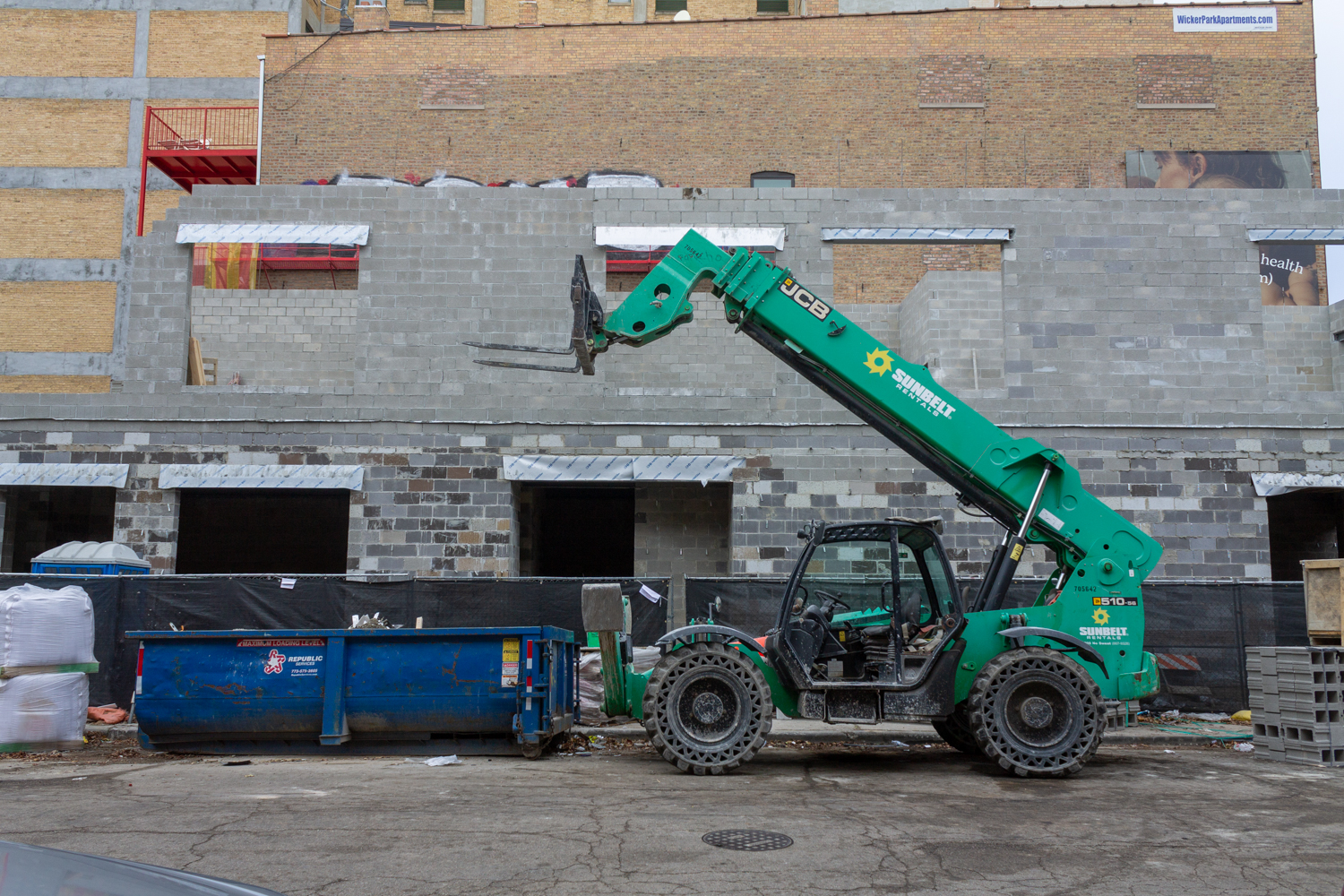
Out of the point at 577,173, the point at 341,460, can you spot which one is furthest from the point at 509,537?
the point at 577,173

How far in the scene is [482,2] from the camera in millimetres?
35844

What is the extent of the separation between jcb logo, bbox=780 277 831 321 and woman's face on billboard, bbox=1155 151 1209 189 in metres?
24.7

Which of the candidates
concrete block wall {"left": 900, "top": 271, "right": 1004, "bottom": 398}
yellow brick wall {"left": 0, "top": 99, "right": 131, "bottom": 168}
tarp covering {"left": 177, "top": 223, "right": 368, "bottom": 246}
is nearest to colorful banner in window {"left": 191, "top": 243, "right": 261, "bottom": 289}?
tarp covering {"left": 177, "top": 223, "right": 368, "bottom": 246}

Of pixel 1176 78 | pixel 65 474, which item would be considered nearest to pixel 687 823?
pixel 65 474

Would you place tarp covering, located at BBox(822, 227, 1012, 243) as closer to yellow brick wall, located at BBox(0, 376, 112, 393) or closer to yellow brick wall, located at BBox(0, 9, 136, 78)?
yellow brick wall, located at BBox(0, 376, 112, 393)

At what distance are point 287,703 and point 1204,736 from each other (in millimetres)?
10055

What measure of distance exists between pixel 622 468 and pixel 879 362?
693 centimetres

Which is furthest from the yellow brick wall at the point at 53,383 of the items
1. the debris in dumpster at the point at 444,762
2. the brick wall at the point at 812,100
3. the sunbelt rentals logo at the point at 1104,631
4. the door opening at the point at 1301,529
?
the door opening at the point at 1301,529

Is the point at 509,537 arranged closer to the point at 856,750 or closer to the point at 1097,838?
the point at 856,750

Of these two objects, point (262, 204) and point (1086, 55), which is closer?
point (262, 204)

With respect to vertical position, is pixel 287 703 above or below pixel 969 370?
below

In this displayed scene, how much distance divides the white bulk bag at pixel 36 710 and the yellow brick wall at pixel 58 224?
26.8 metres

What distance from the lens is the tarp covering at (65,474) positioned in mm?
16281

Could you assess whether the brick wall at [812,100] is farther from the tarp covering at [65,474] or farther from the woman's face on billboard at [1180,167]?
the tarp covering at [65,474]
